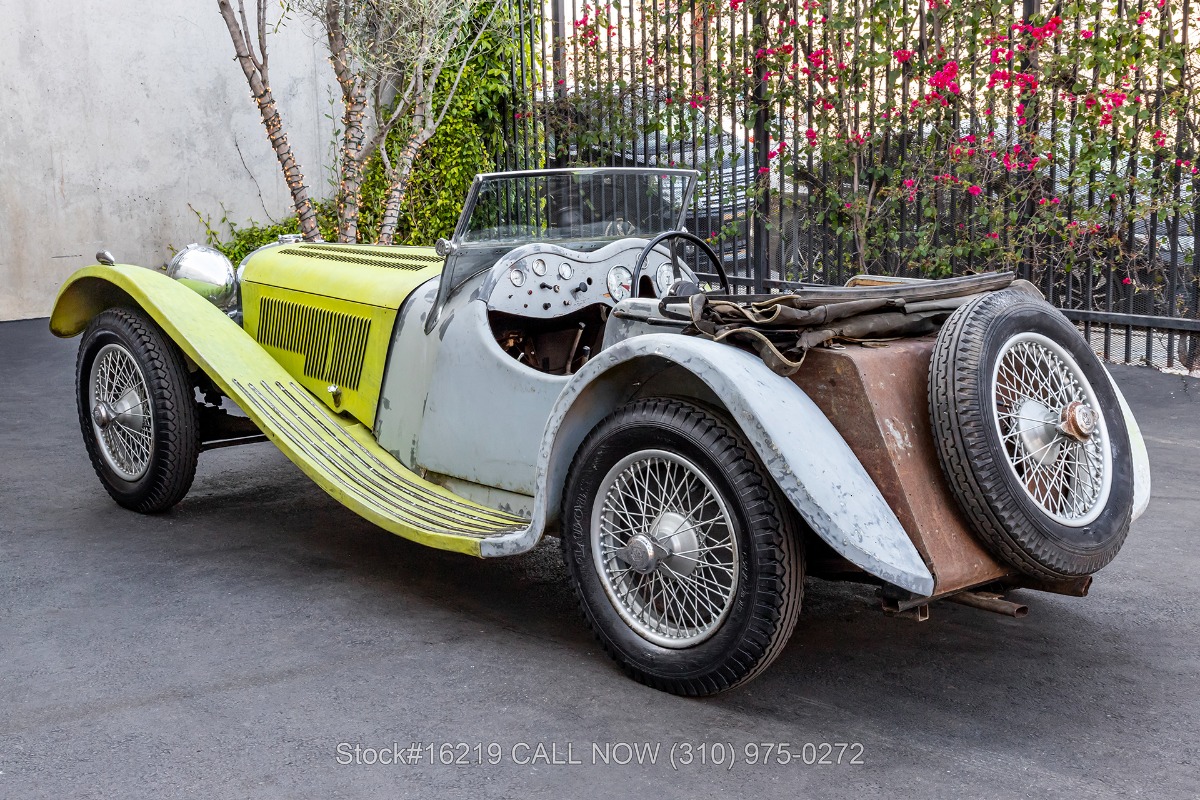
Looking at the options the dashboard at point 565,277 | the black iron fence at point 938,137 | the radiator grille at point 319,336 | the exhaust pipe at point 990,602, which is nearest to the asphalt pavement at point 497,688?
the exhaust pipe at point 990,602

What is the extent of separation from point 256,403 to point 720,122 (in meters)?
5.07

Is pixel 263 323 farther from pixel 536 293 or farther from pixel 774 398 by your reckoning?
pixel 774 398

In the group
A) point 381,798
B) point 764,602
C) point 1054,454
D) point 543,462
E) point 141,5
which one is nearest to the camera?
point 381,798

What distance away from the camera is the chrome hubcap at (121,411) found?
15.2ft

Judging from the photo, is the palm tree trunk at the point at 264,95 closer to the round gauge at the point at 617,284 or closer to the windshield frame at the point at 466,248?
the windshield frame at the point at 466,248

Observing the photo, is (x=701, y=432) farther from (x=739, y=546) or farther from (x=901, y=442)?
(x=901, y=442)

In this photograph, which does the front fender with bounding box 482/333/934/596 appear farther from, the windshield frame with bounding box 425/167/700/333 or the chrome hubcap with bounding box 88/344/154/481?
the chrome hubcap with bounding box 88/344/154/481

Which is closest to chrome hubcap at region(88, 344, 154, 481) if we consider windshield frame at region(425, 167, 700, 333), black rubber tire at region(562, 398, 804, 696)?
windshield frame at region(425, 167, 700, 333)

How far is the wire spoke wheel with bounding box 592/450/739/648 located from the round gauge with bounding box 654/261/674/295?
1202 millimetres

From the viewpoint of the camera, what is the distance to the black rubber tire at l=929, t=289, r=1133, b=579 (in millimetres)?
2711

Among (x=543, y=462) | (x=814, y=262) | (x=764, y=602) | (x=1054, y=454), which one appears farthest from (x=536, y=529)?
(x=814, y=262)

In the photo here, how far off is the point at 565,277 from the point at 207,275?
81.2 inches

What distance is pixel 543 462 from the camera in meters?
3.22

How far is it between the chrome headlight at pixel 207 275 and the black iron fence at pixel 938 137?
2.77 metres
